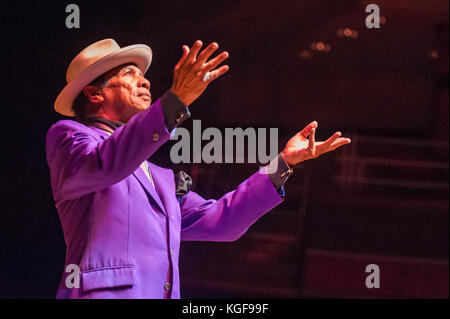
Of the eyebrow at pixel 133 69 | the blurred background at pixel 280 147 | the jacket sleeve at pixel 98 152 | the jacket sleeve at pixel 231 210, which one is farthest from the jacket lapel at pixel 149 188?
the blurred background at pixel 280 147

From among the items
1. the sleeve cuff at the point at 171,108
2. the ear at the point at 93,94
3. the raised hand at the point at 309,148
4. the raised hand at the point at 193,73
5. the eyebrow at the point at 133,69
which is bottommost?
the raised hand at the point at 309,148

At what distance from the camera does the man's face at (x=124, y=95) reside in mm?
1785

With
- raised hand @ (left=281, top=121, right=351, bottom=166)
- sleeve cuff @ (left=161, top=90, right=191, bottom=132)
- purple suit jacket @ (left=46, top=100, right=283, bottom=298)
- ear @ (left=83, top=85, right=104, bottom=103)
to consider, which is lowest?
purple suit jacket @ (left=46, top=100, right=283, bottom=298)

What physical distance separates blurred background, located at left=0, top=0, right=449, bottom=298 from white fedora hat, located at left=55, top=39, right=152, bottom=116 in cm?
62

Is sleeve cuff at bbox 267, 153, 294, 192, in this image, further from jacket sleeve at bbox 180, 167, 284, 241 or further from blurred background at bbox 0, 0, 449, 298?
blurred background at bbox 0, 0, 449, 298

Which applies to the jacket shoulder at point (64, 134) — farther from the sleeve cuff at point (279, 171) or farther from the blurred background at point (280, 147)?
the blurred background at point (280, 147)

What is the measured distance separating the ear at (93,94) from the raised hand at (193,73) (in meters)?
0.48

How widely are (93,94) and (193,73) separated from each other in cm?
55

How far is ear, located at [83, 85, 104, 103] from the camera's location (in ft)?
5.97

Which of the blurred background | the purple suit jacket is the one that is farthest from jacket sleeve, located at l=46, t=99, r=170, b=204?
the blurred background

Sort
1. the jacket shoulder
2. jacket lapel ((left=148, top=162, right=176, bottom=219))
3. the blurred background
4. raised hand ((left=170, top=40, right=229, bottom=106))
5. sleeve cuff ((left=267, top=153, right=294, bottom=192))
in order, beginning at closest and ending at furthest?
raised hand ((left=170, top=40, right=229, bottom=106))
the jacket shoulder
jacket lapel ((left=148, top=162, right=176, bottom=219))
sleeve cuff ((left=267, top=153, right=294, bottom=192))
the blurred background

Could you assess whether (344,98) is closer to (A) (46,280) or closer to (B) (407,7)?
(B) (407,7)

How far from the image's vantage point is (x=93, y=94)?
1.84 m
